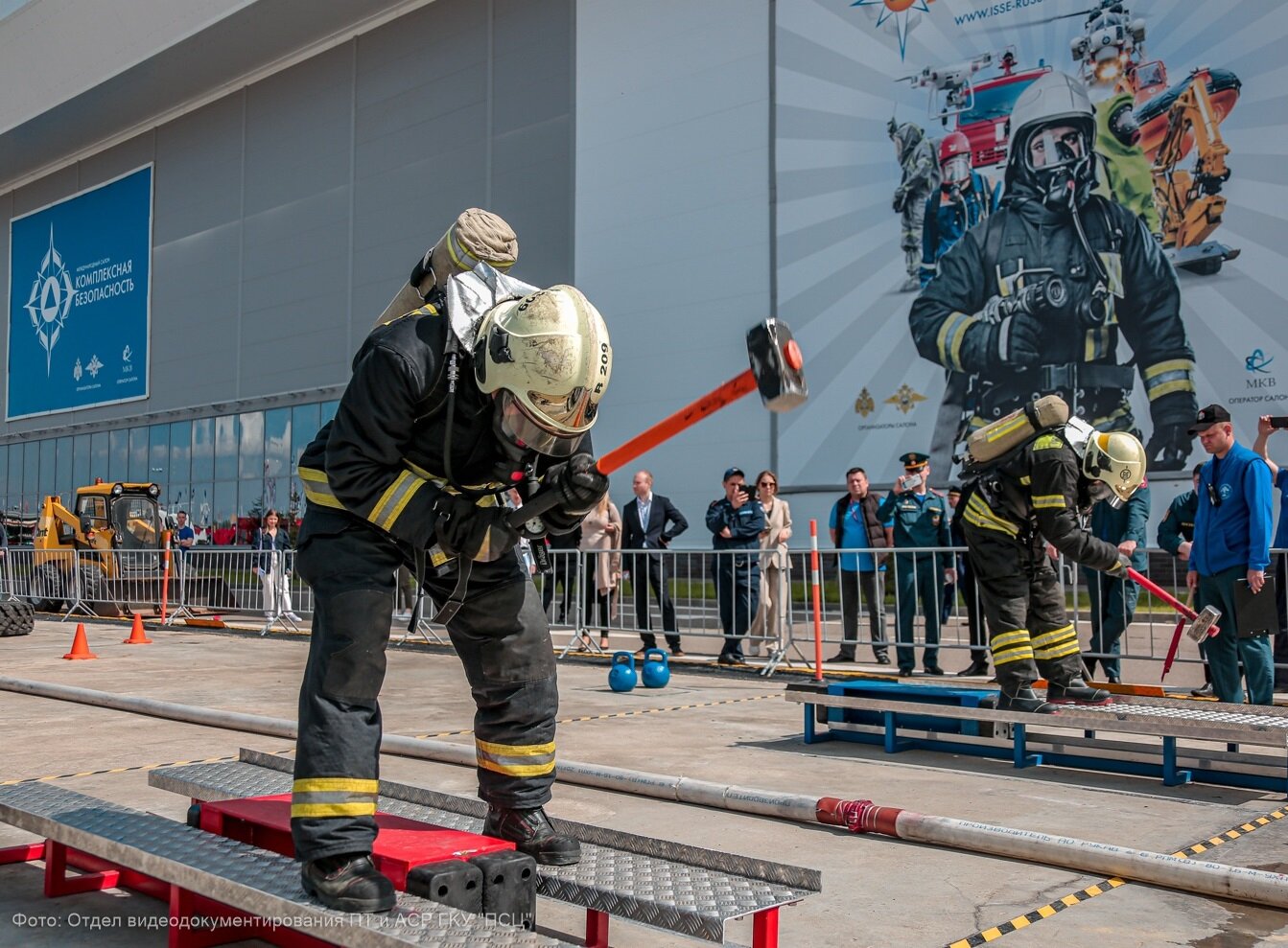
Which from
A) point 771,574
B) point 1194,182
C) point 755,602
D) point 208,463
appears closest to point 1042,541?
point 771,574

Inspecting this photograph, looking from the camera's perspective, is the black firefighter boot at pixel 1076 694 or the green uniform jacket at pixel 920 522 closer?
the black firefighter boot at pixel 1076 694

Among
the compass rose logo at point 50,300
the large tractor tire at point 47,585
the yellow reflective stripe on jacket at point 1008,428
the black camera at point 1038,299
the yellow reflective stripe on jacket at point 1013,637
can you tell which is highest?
the compass rose logo at point 50,300

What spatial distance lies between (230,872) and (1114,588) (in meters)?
7.70

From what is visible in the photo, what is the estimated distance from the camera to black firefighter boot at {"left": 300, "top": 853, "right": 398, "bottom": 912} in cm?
276

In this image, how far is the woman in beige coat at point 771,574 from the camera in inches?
437

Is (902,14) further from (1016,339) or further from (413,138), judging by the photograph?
(413,138)

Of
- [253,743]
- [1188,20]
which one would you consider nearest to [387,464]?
[253,743]

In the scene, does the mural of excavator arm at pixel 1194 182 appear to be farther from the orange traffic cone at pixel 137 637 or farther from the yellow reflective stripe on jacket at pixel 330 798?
the yellow reflective stripe on jacket at pixel 330 798

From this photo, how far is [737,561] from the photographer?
Answer: 11273 millimetres

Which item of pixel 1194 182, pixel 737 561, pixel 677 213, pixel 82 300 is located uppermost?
pixel 82 300

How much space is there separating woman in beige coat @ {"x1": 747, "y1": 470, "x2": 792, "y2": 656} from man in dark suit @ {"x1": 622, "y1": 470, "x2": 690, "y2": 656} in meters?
0.83

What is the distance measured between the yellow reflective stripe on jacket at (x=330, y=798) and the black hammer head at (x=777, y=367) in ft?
5.18

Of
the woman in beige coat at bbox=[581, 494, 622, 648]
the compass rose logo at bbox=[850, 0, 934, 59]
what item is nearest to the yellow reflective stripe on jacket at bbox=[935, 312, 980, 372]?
the compass rose logo at bbox=[850, 0, 934, 59]

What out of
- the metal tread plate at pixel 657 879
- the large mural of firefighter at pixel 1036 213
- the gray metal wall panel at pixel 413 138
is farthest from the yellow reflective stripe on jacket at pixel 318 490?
the gray metal wall panel at pixel 413 138
